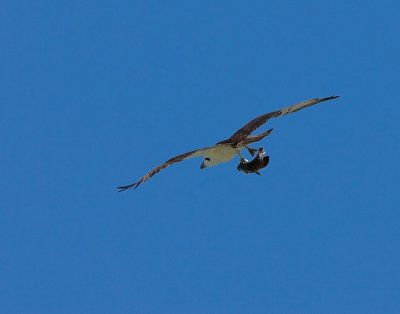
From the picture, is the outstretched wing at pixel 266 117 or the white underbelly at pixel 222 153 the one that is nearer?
the white underbelly at pixel 222 153

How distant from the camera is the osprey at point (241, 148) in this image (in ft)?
99.4

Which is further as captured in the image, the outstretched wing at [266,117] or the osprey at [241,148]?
the outstretched wing at [266,117]

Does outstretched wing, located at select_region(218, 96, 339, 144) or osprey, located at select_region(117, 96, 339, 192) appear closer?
osprey, located at select_region(117, 96, 339, 192)

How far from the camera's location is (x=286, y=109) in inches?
1288

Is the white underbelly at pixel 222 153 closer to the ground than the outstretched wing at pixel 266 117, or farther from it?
closer to the ground

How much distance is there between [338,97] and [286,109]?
204 cm

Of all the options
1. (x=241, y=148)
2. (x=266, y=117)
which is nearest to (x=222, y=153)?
(x=241, y=148)

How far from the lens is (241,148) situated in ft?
104

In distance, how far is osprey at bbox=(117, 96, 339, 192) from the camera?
30.3 metres

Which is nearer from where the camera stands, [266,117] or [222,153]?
[222,153]

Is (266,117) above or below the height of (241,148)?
above

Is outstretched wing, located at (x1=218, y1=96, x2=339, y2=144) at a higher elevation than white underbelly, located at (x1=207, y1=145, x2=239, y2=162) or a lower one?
higher

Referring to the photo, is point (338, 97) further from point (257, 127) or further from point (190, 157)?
point (190, 157)

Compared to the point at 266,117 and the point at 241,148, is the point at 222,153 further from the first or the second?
the point at 266,117
